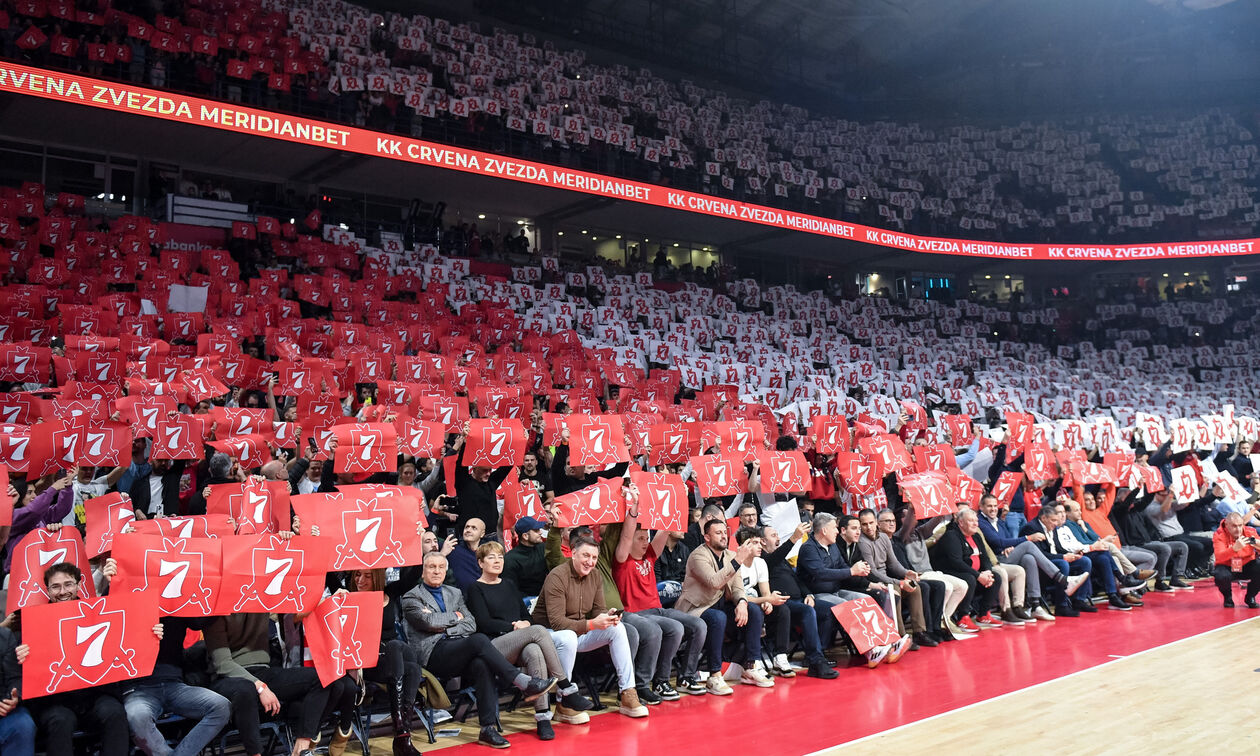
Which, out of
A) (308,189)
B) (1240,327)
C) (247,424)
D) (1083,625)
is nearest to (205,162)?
(308,189)

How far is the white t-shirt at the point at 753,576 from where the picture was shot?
726 cm

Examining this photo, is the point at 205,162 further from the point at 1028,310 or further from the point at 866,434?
the point at 1028,310

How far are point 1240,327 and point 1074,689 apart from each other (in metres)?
29.6

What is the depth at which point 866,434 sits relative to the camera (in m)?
11.2

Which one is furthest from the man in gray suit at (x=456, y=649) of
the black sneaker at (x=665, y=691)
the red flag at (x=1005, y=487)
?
the red flag at (x=1005, y=487)

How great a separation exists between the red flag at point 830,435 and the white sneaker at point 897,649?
314 centimetres

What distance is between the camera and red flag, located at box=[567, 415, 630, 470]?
7.83 meters

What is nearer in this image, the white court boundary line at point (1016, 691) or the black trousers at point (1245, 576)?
the white court boundary line at point (1016, 691)

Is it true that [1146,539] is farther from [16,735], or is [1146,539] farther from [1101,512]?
[16,735]

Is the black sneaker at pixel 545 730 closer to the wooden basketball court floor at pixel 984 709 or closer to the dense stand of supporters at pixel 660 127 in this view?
the wooden basketball court floor at pixel 984 709

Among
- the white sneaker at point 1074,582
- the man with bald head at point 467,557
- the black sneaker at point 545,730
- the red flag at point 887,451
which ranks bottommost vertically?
the black sneaker at point 545,730

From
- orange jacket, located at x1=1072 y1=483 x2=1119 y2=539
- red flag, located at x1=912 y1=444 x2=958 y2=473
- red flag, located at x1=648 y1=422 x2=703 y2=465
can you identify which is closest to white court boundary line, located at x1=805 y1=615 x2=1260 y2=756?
orange jacket, located at x1=1072 y1=483 x2=1119 y2=539

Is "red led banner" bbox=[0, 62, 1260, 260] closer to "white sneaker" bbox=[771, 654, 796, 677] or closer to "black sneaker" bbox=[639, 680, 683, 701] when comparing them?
"black sneaker" bbox=[639, 680, 683, 701]

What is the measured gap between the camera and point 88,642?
14.6 ft
